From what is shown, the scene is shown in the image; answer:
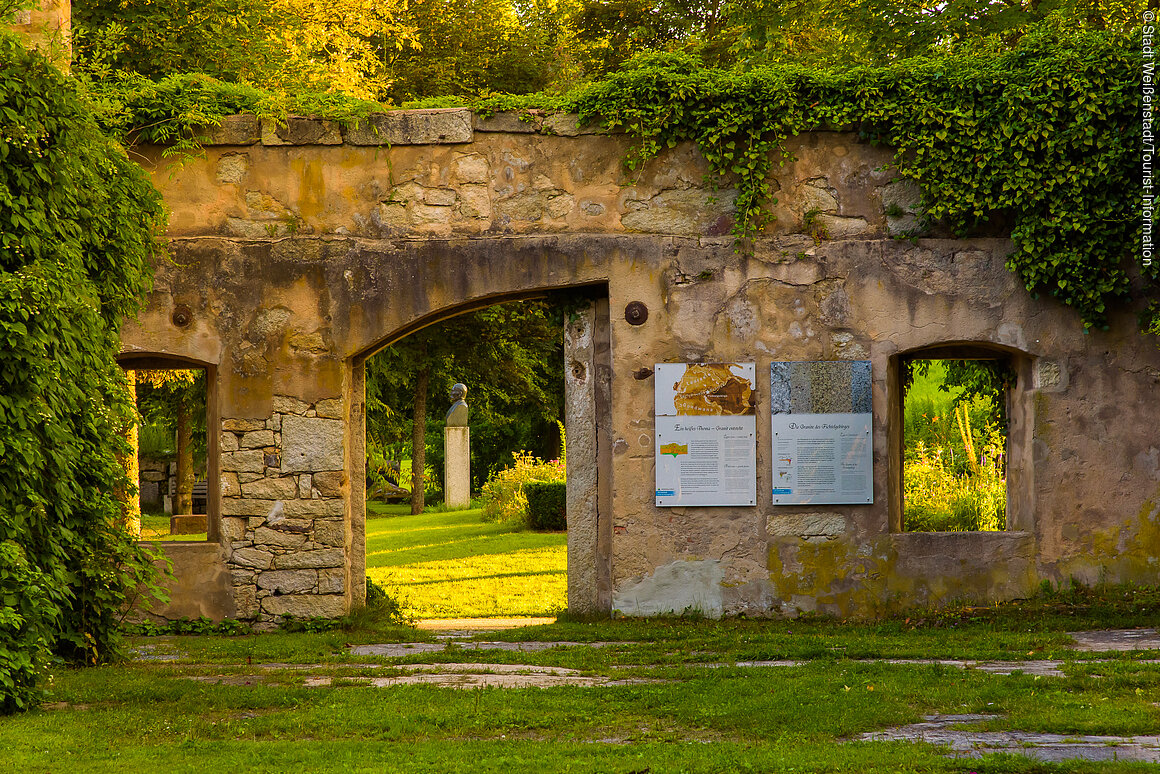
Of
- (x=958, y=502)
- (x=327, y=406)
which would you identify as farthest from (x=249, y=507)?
(x=958, y=502)

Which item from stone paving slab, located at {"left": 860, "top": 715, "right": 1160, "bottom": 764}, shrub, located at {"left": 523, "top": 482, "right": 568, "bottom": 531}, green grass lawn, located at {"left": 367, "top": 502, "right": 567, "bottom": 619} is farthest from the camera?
shrub, located at {"left": 523, "top": 482, "right": 568, "bottom": 531}

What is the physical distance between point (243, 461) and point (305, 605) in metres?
1.20

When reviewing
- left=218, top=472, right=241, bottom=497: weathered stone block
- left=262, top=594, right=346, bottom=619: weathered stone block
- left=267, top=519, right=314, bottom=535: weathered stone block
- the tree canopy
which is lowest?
left=262, top=594, right=346, bottom=619: weathered stone block

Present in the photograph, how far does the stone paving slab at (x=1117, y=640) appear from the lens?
6.73 meters

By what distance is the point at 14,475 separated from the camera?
5594mm

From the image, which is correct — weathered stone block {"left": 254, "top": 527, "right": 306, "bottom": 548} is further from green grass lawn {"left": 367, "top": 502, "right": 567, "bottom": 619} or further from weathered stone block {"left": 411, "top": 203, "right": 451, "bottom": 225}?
weathered stone block {"left": 411, "top": 203, "right": 451, "bottom": 225}

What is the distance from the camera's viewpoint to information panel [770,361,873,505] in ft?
26.8

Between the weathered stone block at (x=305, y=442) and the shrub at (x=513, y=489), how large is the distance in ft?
30.3

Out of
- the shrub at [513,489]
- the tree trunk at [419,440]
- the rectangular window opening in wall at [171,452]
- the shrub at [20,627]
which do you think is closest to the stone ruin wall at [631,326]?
the rectangular window opening in wall at [171,452]

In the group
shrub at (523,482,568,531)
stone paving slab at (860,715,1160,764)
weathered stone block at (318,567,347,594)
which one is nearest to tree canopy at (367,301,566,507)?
shrub at (523,482,568,531)

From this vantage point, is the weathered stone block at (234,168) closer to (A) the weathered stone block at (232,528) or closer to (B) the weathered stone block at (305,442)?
(B) the weathered stone block at (305,442)

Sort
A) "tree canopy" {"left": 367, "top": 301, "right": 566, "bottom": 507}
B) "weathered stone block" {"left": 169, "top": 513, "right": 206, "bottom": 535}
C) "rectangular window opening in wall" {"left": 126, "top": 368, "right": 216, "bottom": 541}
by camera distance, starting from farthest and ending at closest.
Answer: "tree canopy" {"left": 367, "top": 301, "right": 566, "bottom": 507} → "weathered stone block" {"left": 169, "top": 513, "right": 206, "bottom": 535} → "rectangular window opening in wall" {"left": 126, "top": 368, "right": 216, "bottom": 541}

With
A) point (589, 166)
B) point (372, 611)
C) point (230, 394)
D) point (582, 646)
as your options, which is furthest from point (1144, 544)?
point (230, 394)

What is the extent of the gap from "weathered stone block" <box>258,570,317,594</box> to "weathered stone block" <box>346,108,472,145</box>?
336 centimetres
